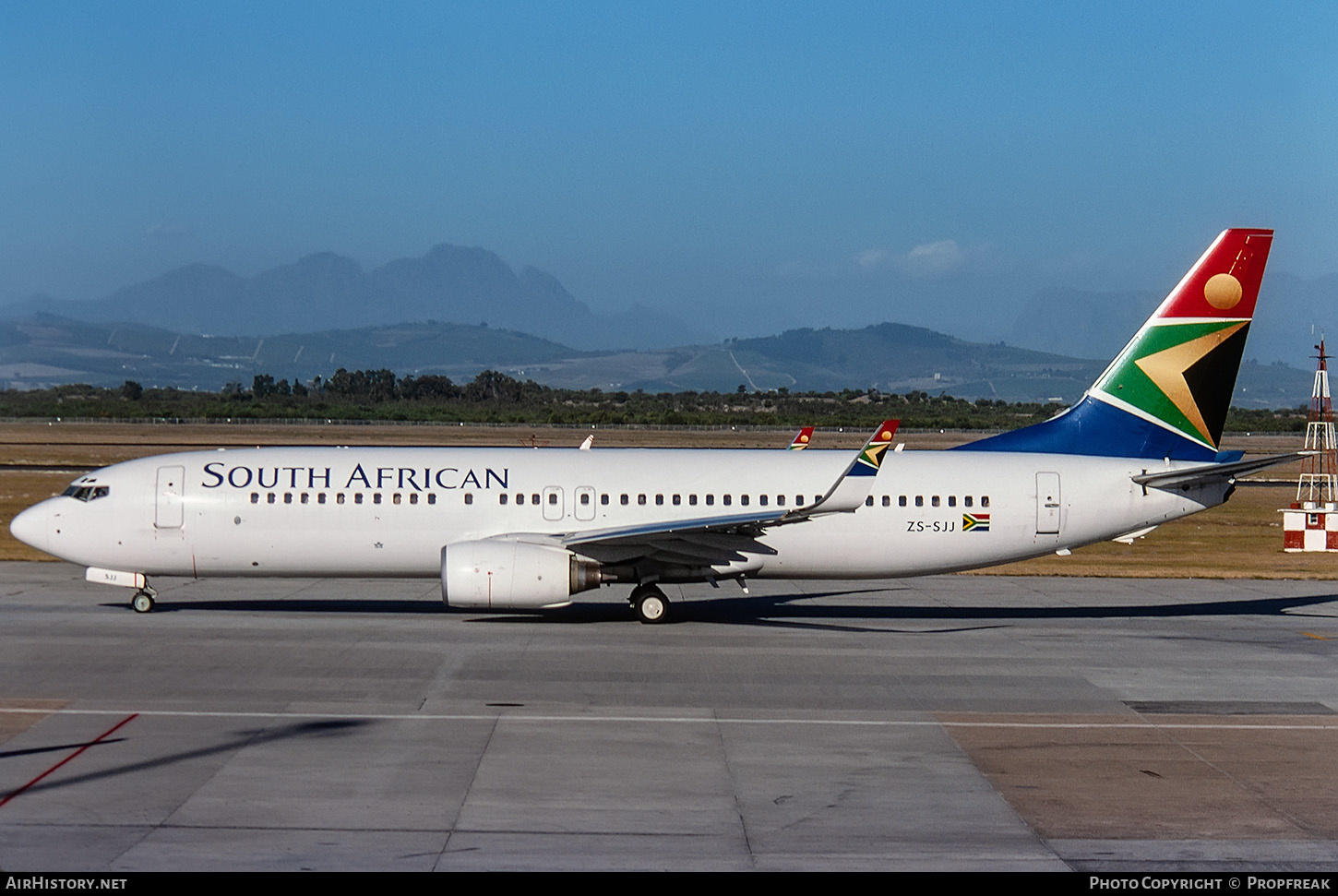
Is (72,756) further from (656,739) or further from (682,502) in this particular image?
(682,502)

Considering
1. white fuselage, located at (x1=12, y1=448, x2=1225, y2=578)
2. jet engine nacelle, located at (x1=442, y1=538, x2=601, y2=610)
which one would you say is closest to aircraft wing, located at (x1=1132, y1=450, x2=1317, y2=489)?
white fuselage, located at (x1=12, y1=448, x2=1225, y2=578)

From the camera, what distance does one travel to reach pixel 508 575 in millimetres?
24156

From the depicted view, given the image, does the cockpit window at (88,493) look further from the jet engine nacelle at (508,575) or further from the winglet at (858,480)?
the winglet at (858,480)

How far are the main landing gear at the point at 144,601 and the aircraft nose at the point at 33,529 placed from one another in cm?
204

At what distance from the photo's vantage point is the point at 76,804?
1335 cm

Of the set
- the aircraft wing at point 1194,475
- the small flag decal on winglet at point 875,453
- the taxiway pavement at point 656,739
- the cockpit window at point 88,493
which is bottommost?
the taxiway pavement at point 656,739

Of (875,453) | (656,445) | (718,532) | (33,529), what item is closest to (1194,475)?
(875,453)

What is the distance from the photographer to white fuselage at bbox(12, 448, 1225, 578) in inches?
1017

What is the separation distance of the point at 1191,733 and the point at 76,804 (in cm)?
1388

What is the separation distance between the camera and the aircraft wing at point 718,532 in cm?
2392

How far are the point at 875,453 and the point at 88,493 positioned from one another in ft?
51.9

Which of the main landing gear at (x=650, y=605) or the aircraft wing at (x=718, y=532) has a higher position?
the aircraft wing at (x=718, y=532)

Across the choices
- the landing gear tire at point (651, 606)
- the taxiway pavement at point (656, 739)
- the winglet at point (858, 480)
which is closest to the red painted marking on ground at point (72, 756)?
the taxiway pavement at point (656, 739)

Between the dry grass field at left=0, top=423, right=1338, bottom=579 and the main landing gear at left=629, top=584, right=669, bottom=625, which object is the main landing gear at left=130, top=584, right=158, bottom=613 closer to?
the main landing gear at left=629, top=584, right=669, bottom=625
